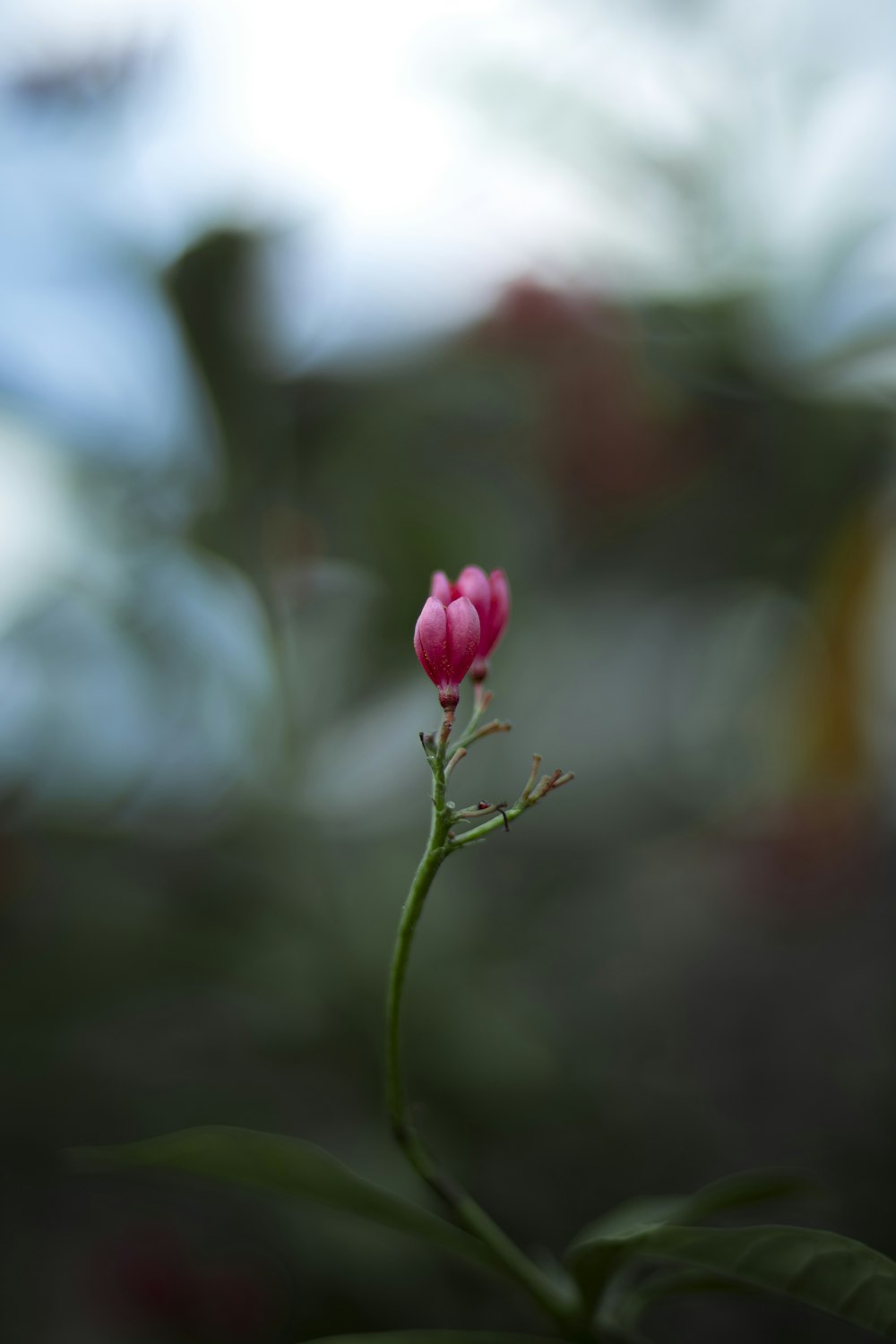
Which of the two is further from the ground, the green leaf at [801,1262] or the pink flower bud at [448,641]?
the pink flower bud at [448,641]

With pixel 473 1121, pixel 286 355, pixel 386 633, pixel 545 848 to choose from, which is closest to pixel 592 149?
pixel 286 355

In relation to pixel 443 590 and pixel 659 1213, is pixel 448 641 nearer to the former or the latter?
pixel 443 590

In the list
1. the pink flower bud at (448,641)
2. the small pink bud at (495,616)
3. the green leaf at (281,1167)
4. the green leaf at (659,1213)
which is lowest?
the green leaf at (659,1213)

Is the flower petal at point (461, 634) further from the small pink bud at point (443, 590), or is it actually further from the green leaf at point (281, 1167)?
the green leaf at point (281, 1167)

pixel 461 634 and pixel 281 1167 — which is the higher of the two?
pixel 461 634

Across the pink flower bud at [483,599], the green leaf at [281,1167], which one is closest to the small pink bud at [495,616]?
the pink flower bud at [483,599]

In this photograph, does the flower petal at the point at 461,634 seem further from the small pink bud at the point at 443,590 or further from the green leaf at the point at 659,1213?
the green leaf at the point at 659,1213

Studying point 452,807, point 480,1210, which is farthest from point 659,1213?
point 452,807
